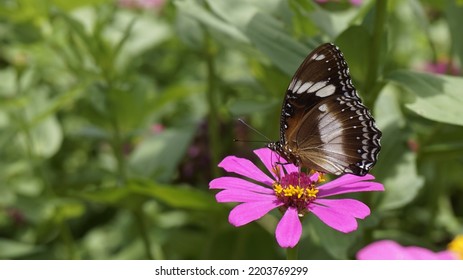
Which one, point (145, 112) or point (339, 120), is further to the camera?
point (145, 112)

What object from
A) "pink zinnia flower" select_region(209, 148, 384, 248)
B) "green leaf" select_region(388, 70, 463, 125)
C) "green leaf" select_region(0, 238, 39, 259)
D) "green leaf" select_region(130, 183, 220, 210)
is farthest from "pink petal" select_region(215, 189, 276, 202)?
"green leaf" select_region(0, 238, 39, 259)

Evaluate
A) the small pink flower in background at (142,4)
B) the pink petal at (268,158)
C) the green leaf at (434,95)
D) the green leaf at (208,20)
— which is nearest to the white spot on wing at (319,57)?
the pink petal at (268,158)

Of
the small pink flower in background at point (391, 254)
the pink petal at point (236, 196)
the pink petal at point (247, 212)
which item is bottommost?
the small pink flower in background at point (391, 254)

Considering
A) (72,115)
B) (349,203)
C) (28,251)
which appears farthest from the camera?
(72,115)

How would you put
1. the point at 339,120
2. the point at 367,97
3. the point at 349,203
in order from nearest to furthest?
the point at 349,203
the point at 339,120
the point at 367,97

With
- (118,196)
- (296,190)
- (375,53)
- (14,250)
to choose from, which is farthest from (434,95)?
(14,250)

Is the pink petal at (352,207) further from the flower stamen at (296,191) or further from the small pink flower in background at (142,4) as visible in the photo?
the small pink flower in background at (142,4)

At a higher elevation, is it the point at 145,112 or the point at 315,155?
the point at 315,155

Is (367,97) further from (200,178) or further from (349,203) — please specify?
(200,178)
